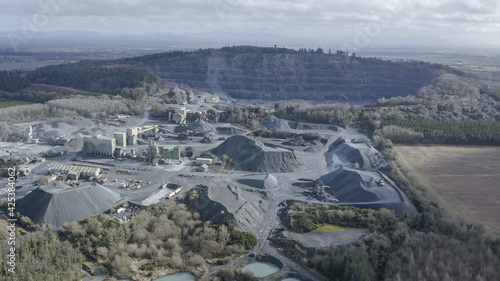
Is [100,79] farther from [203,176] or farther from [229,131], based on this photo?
[203,176]

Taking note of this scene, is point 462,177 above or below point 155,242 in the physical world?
above

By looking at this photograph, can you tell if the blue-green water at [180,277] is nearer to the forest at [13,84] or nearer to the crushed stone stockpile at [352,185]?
the crushed stone stockpile at [352,185]

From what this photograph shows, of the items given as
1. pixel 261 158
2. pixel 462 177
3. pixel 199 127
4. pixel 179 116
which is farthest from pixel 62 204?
pixel 462 177

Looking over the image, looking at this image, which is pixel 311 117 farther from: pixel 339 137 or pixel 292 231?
pixel 292 231

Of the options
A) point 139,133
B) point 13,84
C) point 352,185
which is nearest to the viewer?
point 352,185

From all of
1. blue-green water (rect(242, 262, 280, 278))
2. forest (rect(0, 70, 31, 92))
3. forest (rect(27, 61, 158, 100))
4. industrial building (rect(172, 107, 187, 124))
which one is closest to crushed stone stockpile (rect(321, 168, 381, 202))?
blue-green water (rect(242, 262, 280, 278))


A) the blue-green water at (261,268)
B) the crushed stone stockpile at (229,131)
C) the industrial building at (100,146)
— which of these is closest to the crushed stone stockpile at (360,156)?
the crushed stone stockpile at (229,131)
